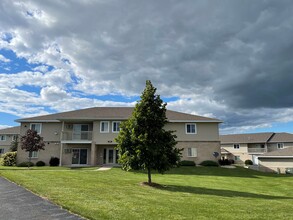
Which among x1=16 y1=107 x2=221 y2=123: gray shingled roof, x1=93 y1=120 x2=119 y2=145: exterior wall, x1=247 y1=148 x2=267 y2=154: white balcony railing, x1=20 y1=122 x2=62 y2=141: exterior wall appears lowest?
x1=247 y1=148 x2=267 y2=154: white balcony railing

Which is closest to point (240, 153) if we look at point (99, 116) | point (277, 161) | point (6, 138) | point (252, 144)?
point (252, 144)

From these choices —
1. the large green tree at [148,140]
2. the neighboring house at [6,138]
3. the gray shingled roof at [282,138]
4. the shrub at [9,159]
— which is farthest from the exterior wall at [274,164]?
the neighboring house at [6,138]

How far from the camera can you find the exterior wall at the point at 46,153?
104 feet

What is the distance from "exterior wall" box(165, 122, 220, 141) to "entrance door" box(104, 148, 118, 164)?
7.66 m

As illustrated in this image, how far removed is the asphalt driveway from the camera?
6.88 meters

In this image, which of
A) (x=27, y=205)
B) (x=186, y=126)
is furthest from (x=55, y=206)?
(x=186, y=126)

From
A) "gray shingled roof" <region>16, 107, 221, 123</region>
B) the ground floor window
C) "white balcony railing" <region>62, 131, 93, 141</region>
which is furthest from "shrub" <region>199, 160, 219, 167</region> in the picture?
the ground floor window

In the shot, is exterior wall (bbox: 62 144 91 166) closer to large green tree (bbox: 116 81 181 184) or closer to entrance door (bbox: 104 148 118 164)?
entrance door (bbox: 104 148 118 164)

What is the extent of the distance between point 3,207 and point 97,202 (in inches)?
114

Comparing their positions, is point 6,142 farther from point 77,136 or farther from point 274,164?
point 274,164

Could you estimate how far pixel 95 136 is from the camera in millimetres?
31484

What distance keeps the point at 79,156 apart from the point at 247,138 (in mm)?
42384

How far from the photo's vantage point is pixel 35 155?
32.1 meters

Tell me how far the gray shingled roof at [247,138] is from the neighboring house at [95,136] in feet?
96.7
